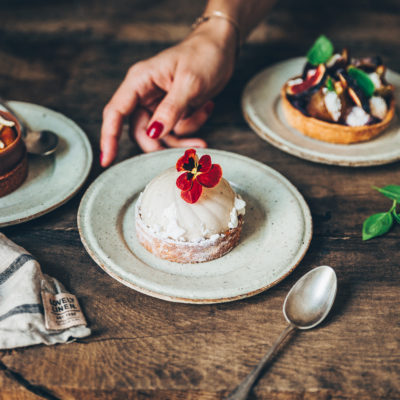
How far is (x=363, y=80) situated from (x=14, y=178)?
125cm

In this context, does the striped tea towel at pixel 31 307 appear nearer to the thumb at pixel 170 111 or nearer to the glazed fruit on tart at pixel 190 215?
the glazed fruit on tart at pixel 190 215

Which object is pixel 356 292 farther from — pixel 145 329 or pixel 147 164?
pixel 147 164

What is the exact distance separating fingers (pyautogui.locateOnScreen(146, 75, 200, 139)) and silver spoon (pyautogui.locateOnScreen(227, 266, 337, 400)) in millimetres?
740

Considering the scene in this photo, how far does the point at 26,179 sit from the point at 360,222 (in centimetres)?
108

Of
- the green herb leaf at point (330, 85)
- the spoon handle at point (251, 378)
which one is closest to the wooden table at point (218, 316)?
the spoon handle at point (251, 378)

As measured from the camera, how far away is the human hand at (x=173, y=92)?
1652mm

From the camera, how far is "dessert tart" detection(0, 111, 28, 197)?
136 cm

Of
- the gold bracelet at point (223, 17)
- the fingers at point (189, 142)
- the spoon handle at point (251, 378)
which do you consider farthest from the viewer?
the gold bracelet at point (223, 17)

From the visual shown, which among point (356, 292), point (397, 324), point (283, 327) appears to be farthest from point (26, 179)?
point (397, 324)

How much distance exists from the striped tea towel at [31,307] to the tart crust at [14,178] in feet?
0.89

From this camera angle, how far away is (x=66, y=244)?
1.33 m

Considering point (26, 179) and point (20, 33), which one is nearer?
point (26, 179)

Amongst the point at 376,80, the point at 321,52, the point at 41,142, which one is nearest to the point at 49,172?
the point at 41,142

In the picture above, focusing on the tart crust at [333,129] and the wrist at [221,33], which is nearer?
the tart crust at [333,129]
